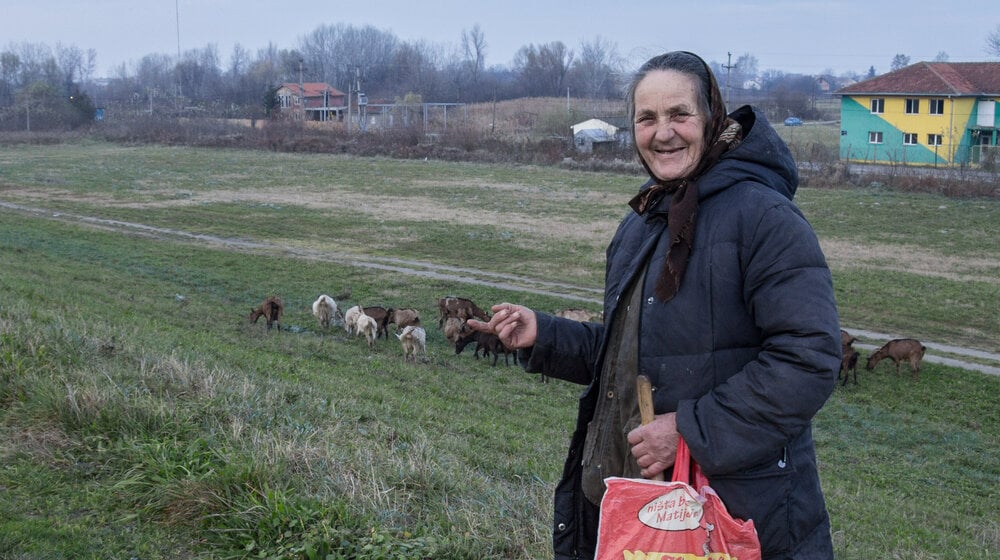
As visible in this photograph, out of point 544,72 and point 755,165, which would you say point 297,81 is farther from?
point 755,165

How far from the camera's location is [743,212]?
2783mm

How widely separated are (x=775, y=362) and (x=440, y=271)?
21533 mm

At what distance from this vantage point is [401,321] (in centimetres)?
1739

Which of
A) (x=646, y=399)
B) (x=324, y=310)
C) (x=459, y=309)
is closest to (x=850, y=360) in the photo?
(x=459, y=309)

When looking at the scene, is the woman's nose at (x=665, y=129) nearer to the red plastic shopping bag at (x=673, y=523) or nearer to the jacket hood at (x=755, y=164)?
the jacket hood at (x=755, y=164)

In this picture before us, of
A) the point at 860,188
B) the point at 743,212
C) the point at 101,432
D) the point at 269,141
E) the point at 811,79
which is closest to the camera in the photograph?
the point at 743,212

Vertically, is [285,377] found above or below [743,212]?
below

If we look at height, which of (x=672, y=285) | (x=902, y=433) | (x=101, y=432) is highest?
(x=672, y=285)

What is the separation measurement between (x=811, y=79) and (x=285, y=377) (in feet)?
545

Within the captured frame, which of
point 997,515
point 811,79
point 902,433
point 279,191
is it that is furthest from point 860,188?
point 811,79

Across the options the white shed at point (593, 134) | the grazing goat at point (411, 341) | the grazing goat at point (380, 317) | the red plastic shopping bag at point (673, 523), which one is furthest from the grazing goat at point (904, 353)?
the white shed at point (593, 134)

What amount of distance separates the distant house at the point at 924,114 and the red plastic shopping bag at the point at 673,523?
54275mm

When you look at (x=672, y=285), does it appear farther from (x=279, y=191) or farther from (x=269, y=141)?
(x=269, y=141)

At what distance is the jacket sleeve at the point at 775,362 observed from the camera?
261 cm
